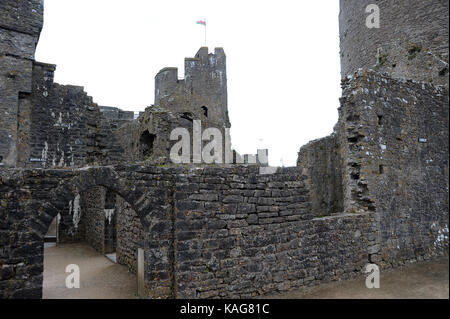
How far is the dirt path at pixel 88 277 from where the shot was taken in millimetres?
6578

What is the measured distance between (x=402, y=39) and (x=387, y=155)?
6.66 meters

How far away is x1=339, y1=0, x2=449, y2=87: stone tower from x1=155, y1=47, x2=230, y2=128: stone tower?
13.2m

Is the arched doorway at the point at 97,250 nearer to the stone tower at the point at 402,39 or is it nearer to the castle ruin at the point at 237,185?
the castle ruin at the point at 237,185

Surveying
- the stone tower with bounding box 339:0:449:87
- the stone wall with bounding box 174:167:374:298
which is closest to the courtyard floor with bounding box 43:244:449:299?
the stone wall with bounding box 174:167:374:298

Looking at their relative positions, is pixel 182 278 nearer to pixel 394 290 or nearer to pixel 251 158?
pixel 394 290

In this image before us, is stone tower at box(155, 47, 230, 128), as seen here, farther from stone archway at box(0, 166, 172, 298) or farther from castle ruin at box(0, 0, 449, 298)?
stone archway at box(0, 166, 172, 298)

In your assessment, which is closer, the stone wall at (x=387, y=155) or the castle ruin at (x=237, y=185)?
the castle ruin at (x=237, y=185)

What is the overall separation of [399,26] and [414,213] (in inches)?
323

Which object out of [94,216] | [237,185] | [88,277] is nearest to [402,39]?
[237,185]

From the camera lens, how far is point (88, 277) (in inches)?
316

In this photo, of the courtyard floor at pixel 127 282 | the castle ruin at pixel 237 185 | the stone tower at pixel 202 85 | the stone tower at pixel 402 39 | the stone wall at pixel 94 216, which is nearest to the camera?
the courtyard floor at pixel 127 282

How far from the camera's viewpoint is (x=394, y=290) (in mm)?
3023

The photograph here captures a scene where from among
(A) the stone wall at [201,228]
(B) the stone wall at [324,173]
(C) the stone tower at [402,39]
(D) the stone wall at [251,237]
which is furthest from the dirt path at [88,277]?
(C) the stone tower at [402,39]

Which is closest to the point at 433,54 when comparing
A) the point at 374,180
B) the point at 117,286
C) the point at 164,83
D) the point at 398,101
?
the point at 398,101
